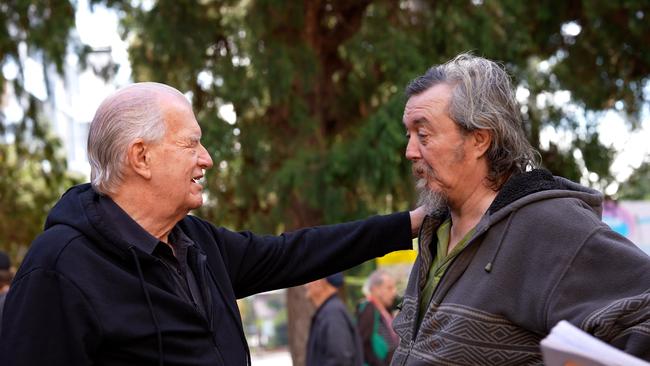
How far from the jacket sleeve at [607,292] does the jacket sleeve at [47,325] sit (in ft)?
3.96

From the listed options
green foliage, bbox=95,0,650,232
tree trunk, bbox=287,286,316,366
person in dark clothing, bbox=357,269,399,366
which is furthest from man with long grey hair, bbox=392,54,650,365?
tree trunk, bbox=287,286,316,366

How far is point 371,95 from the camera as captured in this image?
11.2 m

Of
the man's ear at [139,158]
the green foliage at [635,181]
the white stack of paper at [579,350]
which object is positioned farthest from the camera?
the green foliage at [635,181]

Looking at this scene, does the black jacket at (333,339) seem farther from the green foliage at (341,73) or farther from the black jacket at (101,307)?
the black jacket at (101,307)

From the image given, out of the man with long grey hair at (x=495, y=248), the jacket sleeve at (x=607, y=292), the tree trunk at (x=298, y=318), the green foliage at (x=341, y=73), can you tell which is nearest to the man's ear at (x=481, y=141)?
the man with long grey hair at (x=495, y=248)

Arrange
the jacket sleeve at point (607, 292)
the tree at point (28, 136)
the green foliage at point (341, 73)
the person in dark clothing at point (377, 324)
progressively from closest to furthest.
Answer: the jacket sleeve at point (607, 292), the person in dark clothing at point (377, 324), the green foliage at point (341, 73), the tree at point (28, 136)

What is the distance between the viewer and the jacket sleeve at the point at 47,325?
273 cm

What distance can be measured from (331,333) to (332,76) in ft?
15.0

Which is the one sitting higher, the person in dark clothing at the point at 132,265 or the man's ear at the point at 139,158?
the man's ear at the point at 139,158

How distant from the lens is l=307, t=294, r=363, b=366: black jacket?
25.0ft

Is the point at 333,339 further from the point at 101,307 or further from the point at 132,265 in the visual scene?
the point at 101,307

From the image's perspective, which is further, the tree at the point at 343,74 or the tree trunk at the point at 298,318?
the tree trunk at the point at 298,318

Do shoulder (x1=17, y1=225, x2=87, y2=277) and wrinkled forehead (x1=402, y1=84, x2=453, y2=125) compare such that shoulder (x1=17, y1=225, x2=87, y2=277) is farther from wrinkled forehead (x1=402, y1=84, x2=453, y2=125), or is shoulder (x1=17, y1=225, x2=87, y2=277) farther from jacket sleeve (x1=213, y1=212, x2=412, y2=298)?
wrinkled forehead (x1=402, y1=84, x2=453, y2=125)

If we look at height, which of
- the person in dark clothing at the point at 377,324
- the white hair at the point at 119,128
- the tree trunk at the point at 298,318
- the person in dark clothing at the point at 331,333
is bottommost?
the tree trunk at the point at 298,318
